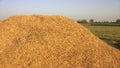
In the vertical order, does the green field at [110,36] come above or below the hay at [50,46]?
below

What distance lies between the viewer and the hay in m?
7.82

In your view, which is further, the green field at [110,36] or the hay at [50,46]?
the green field at [110,36]

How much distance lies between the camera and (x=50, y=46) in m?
8.41

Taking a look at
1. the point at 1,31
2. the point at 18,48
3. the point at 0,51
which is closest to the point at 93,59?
the point at 18,48

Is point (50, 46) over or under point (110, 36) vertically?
over

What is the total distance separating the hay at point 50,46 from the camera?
25.7ft

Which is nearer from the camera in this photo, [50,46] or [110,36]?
[50,46]

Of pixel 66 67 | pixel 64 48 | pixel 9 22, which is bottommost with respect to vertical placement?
pixel 66 67

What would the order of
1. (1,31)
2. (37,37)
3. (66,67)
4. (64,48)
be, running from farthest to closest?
(1,31) → (37,37) → (64,48) → (66,67)

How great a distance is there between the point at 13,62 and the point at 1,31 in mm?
2366

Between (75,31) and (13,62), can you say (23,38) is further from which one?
(75,31)

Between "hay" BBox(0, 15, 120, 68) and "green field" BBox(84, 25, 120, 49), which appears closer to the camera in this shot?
"hay" BBox(0, 15, 120, 68)

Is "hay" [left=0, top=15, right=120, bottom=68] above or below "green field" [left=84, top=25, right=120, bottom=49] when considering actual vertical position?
above

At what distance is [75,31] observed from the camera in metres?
9.39
